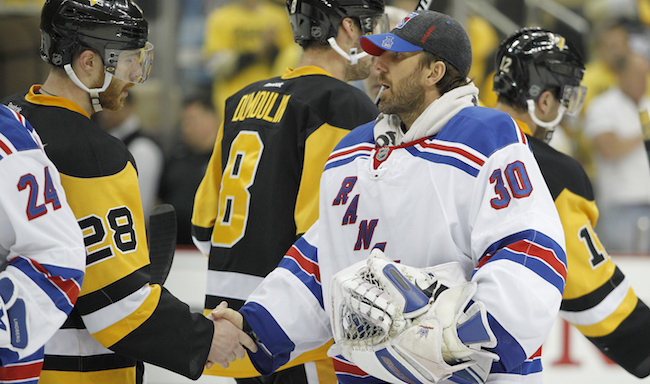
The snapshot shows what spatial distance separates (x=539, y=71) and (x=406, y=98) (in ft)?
3.51

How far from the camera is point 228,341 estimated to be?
7.68 ft

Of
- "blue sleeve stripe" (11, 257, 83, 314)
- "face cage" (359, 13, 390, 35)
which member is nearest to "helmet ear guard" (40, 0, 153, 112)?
"blue sleeve stripe" (11, 257, 83, 314)

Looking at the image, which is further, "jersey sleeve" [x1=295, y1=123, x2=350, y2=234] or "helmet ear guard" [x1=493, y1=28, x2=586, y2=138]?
"helmet ear guard" [x1=493, y1=28, x2=586, y2=138]

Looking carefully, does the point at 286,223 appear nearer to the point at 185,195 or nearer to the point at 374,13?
the point at 374,13

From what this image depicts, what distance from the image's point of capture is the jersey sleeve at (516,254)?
177cm

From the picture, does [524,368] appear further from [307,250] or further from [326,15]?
[326,15]

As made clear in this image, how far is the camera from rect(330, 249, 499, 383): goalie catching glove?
5.81ft

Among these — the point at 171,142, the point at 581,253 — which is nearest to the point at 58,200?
the point at 581,253

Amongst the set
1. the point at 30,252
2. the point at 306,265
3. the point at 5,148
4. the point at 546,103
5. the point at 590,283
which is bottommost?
the point at 590,283

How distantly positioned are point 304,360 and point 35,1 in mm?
3884

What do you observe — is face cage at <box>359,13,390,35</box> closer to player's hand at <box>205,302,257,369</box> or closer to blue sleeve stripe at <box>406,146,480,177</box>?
blue sleeve stripe at <box>406,146,480,177</box>

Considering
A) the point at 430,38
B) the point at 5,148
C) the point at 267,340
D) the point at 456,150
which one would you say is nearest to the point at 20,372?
the point at 5,148

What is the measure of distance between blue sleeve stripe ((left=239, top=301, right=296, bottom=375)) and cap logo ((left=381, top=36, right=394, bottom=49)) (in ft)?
2.84

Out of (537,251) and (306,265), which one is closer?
(537,251)
